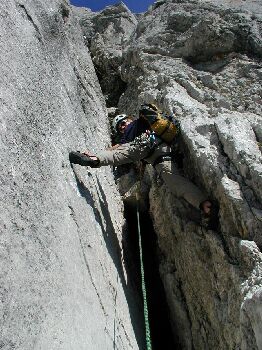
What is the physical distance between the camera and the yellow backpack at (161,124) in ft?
29.0

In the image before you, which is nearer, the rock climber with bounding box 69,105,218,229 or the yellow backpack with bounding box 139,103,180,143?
the rock climber with bounding box 69,105,218,229

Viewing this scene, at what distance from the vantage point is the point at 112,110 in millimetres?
13508

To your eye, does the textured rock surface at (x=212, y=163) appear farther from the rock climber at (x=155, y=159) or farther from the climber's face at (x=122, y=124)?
the climber's face at (x=122, y=124)

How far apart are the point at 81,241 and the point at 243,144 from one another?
3.45 m

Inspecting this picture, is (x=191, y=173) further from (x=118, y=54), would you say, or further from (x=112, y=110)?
(x=118, y=54)

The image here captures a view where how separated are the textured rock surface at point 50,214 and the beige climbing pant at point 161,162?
22.3 inches

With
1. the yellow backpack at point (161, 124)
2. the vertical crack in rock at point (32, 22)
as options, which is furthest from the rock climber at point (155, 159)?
the vertical crack in rock at point (32, 22)

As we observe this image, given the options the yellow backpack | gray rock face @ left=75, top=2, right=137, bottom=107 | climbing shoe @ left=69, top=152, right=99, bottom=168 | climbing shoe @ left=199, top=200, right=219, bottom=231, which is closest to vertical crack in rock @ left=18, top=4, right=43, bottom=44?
climbing shoe @ left=69, top=152, right=99, bottom=168

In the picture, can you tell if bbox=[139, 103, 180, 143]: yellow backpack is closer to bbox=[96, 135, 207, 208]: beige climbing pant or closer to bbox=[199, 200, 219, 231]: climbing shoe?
bbox=[96, 135, 207, 208]: beige climbing pant

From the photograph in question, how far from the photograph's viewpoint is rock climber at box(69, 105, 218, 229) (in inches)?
305

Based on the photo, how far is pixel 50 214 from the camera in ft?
18.3

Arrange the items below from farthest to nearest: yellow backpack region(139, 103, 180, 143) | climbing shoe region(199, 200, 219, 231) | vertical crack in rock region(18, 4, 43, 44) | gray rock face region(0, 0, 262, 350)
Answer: yellow backpack region(139, 103, 180, 143) → climbing shoe region(199, 200, 219, 231) → vertical crack in rock region(18, 4, 43, 44) → gray rock face region(0, 0, 262, 350)

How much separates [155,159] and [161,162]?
7.8 inches

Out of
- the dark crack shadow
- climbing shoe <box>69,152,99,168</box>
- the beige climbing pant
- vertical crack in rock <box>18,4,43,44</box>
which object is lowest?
the dark crack shadow
